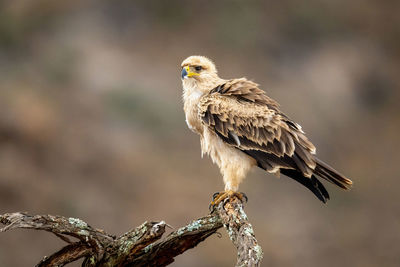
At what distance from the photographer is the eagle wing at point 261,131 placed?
22.3ft

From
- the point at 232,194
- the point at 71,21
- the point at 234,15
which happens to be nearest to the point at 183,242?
the point at 232,194

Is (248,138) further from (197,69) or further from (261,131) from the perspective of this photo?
(197,69)

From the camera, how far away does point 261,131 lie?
712cm

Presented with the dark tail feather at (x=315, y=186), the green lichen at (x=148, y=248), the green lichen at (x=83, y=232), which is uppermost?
the dark tail feather at (x=315, y=186)

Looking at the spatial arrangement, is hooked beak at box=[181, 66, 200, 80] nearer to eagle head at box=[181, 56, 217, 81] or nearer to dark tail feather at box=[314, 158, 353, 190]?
eagle head at box=[181, 56, 217, 81]

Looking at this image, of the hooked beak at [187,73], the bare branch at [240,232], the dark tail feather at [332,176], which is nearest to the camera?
the bare branch at [240,232]

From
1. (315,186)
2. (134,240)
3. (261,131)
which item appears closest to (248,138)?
(261,131)

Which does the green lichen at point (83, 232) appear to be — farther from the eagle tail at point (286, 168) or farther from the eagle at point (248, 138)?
the eagle tail at point (286, 168)

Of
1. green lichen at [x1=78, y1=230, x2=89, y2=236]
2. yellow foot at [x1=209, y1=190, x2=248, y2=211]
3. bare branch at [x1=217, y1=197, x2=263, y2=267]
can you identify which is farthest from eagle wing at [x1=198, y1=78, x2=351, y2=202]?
green lichen at [x1=78, y1=230, x2=89, y2=236]

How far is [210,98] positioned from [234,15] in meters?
14.9

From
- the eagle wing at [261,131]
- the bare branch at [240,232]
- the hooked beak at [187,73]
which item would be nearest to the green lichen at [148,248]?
the bare branch at [240,232]

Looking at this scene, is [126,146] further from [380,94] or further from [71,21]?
[380,94]

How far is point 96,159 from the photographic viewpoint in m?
16.4

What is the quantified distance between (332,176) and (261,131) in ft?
3.43
